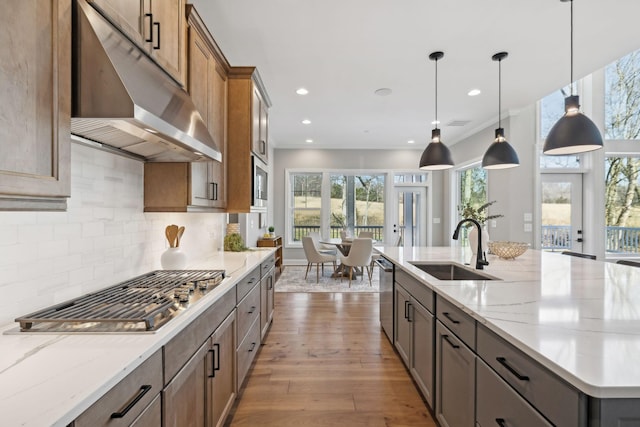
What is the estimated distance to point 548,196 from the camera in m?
5.11

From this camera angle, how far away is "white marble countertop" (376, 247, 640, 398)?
0.80 m

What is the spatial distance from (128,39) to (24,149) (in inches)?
32.2

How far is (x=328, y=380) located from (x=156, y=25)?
2590mm

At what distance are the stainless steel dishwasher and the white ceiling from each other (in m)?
2.13

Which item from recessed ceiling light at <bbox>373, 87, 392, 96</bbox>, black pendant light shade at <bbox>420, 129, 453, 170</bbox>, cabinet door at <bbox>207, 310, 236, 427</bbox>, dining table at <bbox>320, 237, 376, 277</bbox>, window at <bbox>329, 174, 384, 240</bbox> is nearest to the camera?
cabinet door at <bbox>207, 310, 236, 427</bbox>

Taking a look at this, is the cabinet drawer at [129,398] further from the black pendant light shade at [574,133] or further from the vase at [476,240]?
the black pendant light shade at [574,133]

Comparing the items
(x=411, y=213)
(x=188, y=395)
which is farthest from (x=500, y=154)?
(x=411, y=213)

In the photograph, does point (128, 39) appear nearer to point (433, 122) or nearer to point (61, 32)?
point (61, 32)

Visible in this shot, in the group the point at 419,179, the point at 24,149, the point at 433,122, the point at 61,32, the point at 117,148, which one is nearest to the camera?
the point at 24,149

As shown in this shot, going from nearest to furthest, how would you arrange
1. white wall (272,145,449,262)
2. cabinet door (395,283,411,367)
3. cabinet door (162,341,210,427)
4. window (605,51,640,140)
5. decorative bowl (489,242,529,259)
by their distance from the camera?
cabinet door (162,341,210,427), cabinet door (395,283,411,367), decorative bowl (489,242,529,259), window (605,51,640,140), white wall (272,145,449,262)

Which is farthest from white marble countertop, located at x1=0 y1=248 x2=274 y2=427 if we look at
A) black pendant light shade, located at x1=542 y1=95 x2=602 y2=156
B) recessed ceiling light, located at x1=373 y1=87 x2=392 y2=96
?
recessed ceiling light, located at x1=373 y1=87 x2=392 y2=96

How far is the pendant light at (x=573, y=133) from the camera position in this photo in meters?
2.22

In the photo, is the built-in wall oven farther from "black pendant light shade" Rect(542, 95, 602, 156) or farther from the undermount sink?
"black pendant light shade" Rect(542, 95, 602, 156)

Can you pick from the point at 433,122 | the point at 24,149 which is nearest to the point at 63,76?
the point at 24,149
